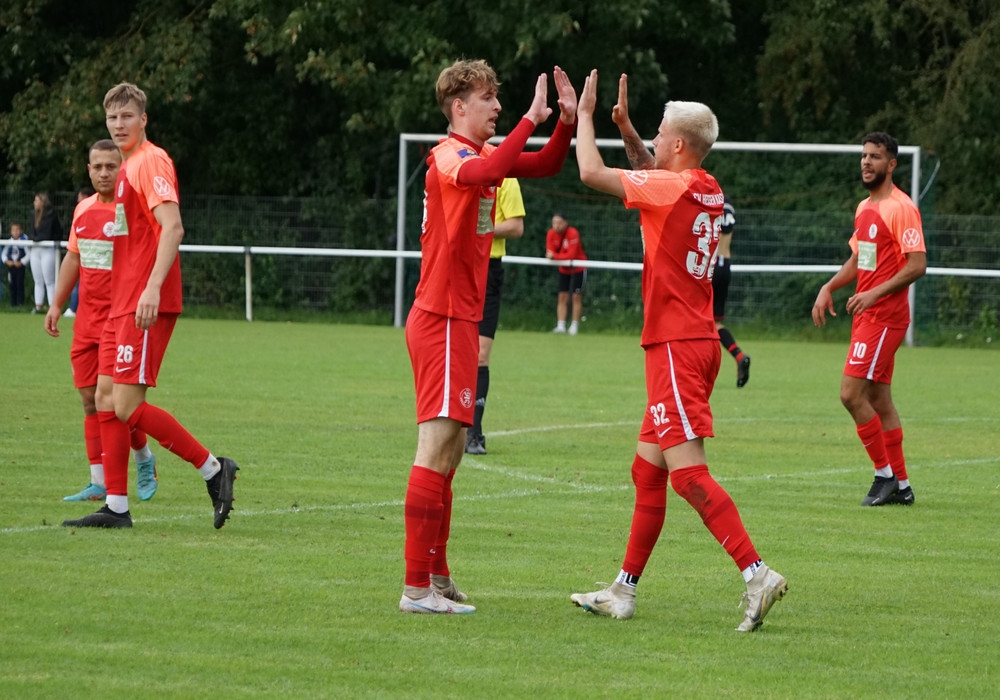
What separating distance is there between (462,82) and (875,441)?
4380 mm

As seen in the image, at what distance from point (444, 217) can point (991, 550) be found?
3.47 meters

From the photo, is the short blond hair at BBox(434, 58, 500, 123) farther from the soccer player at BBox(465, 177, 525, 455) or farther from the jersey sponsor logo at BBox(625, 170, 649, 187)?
the soccer player at BBox(465, 177, 525, 455)

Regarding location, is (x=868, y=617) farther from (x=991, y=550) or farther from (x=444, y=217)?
(x=444, y=217)

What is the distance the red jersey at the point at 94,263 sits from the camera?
8.65 metres

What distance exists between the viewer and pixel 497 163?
5.40 m

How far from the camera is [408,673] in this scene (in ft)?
16.0

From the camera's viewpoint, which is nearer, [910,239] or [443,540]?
[443,540]

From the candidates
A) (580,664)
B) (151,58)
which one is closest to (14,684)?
(580,664)

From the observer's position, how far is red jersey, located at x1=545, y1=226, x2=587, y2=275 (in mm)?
25094

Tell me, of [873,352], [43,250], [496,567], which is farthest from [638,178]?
[43,250]

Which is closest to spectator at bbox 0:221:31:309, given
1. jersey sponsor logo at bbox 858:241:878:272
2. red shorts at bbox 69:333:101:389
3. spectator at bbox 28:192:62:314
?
spectator at bbox 28:192:62:314

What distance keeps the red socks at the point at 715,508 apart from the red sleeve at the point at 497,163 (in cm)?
131

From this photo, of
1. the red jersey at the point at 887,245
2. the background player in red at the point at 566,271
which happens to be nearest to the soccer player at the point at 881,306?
the red jersey at the point at 887,245

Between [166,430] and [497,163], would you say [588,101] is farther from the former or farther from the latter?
[166,430]
